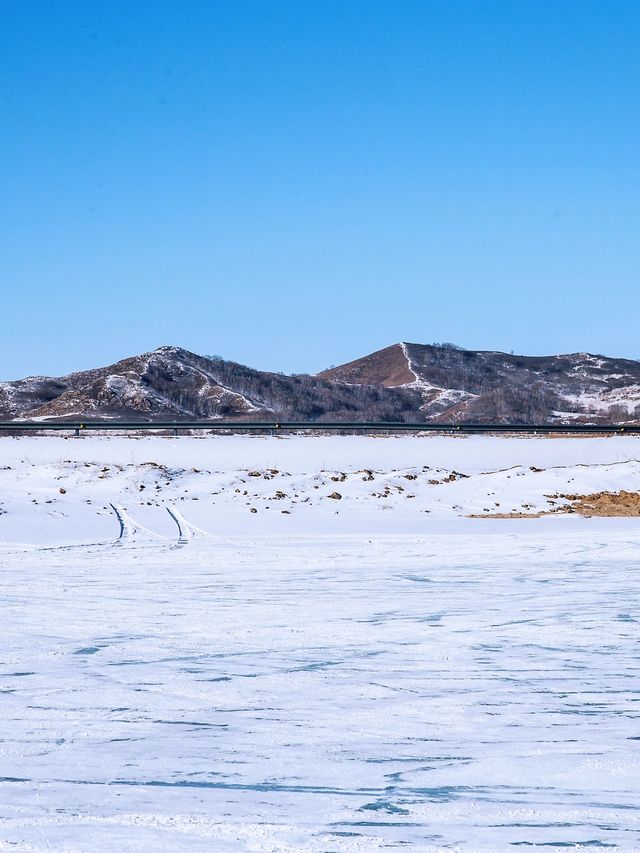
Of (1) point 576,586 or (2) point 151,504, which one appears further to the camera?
(2) point 151,504

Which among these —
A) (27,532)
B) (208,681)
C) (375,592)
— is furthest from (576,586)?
(27,532)

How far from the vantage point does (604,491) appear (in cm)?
2067

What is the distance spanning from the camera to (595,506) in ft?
62.1

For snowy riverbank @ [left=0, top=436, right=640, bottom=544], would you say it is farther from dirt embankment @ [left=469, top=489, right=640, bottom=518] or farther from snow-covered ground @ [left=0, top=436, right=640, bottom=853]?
snow-covered ground @ [left=0, top=436, right=640, bottom=853]

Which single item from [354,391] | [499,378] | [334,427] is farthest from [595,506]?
[499,378]

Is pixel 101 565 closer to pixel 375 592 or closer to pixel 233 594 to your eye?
pixel 233 594

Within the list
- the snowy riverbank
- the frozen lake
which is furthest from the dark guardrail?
the frozen lake

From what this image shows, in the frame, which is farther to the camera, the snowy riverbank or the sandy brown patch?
the sandy brown patch

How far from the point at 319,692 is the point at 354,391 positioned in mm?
99425

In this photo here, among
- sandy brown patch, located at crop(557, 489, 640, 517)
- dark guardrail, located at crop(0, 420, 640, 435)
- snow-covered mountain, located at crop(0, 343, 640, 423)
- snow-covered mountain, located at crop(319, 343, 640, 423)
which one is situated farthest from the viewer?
snow-covered mountain, located at crop(319, 343, 640, 423)

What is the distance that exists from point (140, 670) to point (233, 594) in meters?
3.26

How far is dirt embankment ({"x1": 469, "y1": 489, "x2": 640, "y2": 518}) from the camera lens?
18125mm

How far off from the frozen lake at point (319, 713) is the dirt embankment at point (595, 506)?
824cm

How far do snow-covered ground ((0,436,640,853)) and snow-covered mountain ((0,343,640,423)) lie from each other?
55425 millimetres
